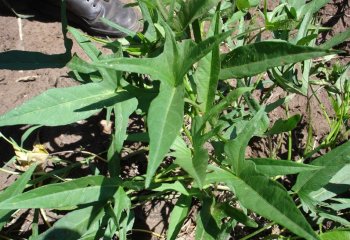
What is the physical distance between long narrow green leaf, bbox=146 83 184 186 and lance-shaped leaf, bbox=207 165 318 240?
200 mm

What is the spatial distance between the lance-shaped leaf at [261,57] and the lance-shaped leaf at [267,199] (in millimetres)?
184

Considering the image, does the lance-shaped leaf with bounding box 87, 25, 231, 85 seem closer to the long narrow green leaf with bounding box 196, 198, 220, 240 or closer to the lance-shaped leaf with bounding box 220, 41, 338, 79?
the lance-shaped leaf with bounding box 220, 41, 338, 79

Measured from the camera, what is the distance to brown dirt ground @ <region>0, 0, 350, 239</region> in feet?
5.07

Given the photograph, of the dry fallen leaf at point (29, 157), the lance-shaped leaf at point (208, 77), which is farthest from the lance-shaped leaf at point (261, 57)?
the dry fallen leaf at point (29, 157)

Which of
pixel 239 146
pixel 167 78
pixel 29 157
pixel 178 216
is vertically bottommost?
pixel 29 157

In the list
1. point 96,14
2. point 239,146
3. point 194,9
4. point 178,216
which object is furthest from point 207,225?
point 96,14

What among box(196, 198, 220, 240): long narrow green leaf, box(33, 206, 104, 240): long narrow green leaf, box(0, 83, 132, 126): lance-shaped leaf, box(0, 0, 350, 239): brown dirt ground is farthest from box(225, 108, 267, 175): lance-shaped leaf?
box(0, 0, 350, 239): brown dirt ground

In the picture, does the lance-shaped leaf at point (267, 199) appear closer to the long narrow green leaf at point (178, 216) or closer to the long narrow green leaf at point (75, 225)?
the long narrow green leaf at point (178, 216)

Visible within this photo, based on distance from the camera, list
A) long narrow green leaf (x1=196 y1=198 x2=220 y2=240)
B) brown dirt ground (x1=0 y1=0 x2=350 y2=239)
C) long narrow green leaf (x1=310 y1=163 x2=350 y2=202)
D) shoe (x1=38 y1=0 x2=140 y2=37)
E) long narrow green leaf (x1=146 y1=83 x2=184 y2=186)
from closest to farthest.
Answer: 1. long narrow green leaf (x1=146 y1=83 x2=184 y2=186)
2. long narrow green leaf (x1=196 y1=198 x2=220 y2=240)
3. long narrow green leaf (x1=310 y1=163 x2=350 y2=202)
4. brown dirt ground (x1=0 y1=0 x2=350 y2=239)
5. shoe (x1=38 y1=0 x2=140 y2=37)

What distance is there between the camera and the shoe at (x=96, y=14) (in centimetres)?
184

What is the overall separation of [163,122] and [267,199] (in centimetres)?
23

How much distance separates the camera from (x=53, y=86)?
1.69 meters

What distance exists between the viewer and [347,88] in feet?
4.66

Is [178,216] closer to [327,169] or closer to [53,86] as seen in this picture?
[327,169]
